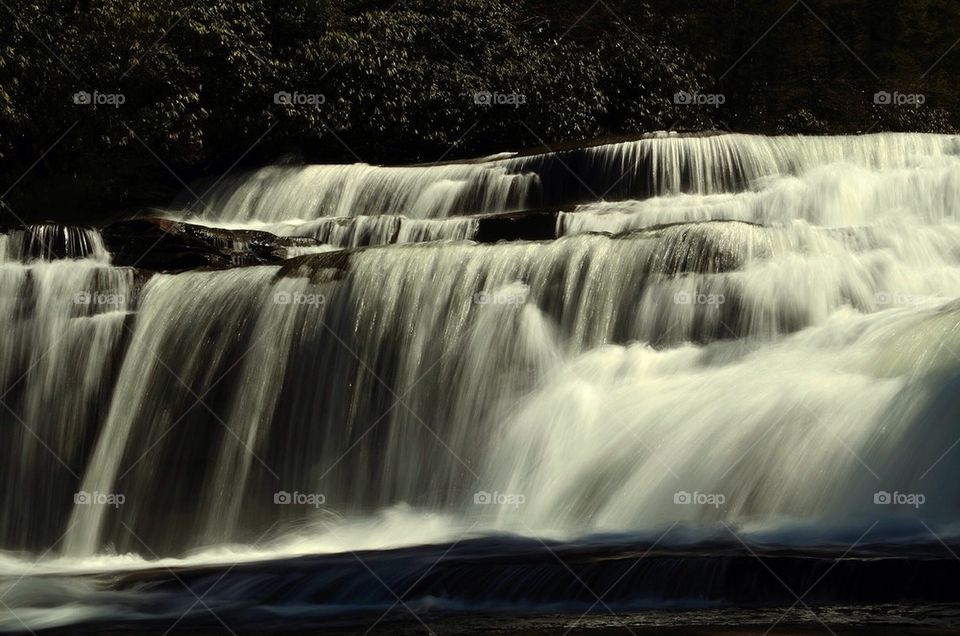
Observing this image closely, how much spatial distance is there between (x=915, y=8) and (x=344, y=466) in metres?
19.3

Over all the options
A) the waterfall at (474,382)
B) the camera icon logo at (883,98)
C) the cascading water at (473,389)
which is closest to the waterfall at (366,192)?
the waterfall at (474,382)

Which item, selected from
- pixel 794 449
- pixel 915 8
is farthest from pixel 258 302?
pixel 915 8

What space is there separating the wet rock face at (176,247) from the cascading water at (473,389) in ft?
3.35

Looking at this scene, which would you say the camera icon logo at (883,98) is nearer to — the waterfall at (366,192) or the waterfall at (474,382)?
the waterfall at (366,192)

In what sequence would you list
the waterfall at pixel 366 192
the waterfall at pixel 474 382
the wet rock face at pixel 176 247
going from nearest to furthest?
1. the waterfall at pixel 474 382
2. the wet rock face at pixel 176 247
3. the waterfall at pixel 366 192

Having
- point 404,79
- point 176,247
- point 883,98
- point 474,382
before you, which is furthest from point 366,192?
point 883,98

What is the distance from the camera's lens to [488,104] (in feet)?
81.1

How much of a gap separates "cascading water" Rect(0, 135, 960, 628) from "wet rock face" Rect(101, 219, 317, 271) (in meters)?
1.02

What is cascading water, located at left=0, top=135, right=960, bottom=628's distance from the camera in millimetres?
10188

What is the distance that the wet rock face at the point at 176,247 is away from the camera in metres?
16.0

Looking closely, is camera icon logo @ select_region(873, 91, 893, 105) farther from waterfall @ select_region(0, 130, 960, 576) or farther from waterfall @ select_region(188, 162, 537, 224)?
waterfall @ select_region(0, 130, 960, 576)

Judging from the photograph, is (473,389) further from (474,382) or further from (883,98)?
(883,98)

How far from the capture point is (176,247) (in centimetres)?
1603

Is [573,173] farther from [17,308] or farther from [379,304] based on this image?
[17,308]
